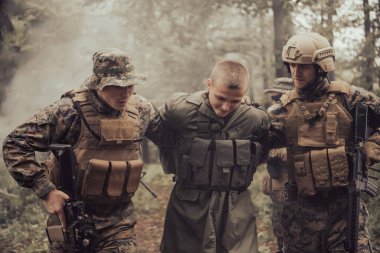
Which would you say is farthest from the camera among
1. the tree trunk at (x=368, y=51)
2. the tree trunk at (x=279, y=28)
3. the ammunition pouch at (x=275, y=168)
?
the tree trunk at (x=279, y=28)

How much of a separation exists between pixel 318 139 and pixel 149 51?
14088mm

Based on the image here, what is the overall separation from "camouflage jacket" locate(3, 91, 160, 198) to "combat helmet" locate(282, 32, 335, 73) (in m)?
1.88

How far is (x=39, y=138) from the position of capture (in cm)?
418

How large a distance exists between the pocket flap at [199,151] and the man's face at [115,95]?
2.60ft

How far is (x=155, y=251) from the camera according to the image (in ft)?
27.9

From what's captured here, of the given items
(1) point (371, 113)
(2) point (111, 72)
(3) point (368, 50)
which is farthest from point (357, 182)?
(3) point (368, 50)

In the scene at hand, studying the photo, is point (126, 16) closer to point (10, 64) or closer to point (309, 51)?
point (10, 64)

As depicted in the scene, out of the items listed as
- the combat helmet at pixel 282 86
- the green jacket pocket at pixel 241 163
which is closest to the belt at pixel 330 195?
the green jacket pocket at pixel 241 163

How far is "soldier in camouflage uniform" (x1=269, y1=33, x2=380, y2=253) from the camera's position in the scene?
4.67 metres

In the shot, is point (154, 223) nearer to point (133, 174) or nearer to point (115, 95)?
point (133, 174)

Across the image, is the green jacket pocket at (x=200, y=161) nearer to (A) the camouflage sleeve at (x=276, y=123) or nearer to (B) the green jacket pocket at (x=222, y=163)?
(B) the green jacket pocket at (x=222, y=163)

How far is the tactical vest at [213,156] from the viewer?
15.2 feet

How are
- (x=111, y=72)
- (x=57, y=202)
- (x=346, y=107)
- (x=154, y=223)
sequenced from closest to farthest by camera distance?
(x=57, y=202) < (x=111, y=72) < (x=346, y=107) < (x=154, y=223)

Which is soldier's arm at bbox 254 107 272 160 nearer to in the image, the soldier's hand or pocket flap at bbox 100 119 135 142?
pocket flap at bbox 100 119 135 142
